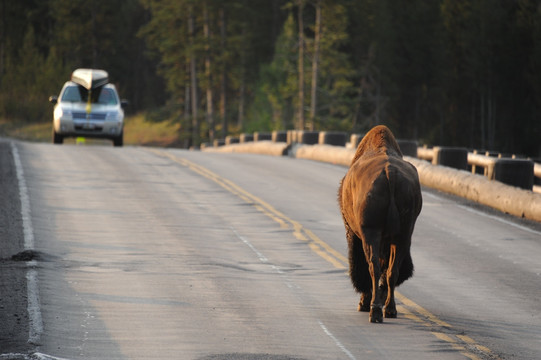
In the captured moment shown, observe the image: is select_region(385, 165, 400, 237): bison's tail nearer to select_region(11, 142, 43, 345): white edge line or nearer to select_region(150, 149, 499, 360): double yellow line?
select_region(150, 149, 499, 360): double yellow line

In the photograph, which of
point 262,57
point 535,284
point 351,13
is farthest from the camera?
point 262,57

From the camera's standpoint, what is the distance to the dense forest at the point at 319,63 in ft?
246

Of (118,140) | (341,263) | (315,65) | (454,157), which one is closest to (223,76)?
(315,65)

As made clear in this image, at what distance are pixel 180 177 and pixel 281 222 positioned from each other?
259 inches

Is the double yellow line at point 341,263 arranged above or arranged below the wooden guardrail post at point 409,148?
below

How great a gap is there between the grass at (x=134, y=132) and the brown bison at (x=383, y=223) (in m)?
57.2

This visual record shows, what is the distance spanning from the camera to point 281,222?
18.0 meters

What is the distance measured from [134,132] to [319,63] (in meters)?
19.5

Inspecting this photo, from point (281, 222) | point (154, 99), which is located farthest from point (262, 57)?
point (281, 222)

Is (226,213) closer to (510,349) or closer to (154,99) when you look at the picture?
(510,349)

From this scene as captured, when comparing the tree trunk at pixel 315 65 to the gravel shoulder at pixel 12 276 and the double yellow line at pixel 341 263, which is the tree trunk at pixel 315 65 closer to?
the double yellow line at pixel 341 263

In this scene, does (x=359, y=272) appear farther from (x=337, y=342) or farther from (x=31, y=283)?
(x=31, y=283)

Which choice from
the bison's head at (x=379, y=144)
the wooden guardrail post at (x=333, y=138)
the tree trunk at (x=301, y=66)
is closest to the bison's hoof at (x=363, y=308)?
the bison's head at (x=379, y=144)

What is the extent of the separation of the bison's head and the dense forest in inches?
2174
